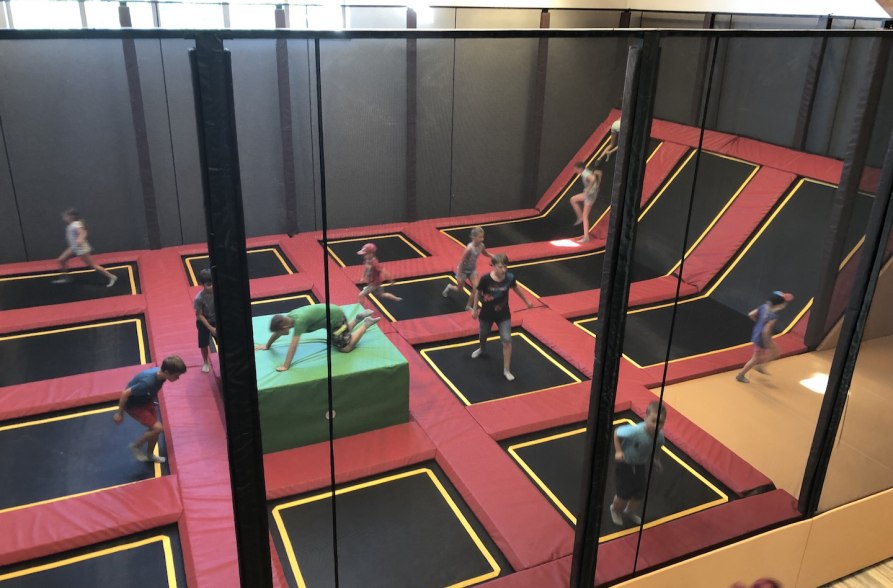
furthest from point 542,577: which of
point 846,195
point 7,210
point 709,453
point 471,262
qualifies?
point 7,210

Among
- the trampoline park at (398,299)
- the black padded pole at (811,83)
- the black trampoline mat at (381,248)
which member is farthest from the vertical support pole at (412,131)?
the black padded pole at (811,83)

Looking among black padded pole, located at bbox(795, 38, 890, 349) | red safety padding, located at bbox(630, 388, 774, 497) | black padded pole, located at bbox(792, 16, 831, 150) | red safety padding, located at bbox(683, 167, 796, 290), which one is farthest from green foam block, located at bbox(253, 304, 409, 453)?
black padded pole, located at bbox(792, 16, 831, 150)

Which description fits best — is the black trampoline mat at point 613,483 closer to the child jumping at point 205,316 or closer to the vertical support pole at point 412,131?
the vertical support pole at point 412,131

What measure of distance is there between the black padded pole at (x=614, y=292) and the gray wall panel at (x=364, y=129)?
0.96 m

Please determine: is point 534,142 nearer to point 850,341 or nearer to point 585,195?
point 585,195

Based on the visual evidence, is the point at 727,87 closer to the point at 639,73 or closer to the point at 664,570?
the point at 639,73

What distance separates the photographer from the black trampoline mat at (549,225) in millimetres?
3254

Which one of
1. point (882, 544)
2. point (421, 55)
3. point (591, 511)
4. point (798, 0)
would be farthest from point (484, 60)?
point (798, 0)

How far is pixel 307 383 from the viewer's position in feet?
9.68

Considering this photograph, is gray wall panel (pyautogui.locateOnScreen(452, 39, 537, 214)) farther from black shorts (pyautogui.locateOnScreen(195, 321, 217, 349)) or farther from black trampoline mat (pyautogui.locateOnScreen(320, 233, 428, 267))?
black shorts (pyautogui.locateOnScreen(195, 321, 217, 349))

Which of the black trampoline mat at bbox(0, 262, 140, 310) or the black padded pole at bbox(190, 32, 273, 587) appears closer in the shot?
the black padded pole at bbox(190, 32, 273, 587)

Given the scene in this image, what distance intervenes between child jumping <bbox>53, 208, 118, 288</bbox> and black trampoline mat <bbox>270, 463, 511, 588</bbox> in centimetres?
145

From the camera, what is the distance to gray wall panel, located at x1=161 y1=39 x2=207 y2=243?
2.72 metres

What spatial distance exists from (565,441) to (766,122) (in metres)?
2.62
